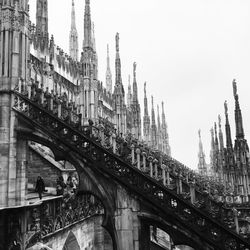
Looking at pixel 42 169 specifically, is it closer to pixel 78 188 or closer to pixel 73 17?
pixel 78 188

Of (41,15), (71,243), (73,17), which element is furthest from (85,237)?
(73,17)

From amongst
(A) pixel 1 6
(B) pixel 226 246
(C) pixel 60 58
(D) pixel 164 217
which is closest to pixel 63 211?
(D) pixel 164 217

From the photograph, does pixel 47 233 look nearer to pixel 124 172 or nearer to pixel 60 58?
pixel 124 172

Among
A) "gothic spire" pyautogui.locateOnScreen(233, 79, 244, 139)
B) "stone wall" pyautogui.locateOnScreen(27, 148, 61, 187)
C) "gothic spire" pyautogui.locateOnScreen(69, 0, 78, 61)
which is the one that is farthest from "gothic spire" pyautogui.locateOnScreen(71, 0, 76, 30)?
"stone wall" pyautogui.locateOnScreen(27, 148, 61, 187)

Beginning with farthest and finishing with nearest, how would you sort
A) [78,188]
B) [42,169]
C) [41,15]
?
[41,15] < [42,169] < [78,188]

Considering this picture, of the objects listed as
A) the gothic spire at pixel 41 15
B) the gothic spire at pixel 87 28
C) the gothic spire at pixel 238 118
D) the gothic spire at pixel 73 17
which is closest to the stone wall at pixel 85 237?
the gothic spire at pixel 87 28

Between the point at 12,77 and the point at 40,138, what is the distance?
293 centimetres

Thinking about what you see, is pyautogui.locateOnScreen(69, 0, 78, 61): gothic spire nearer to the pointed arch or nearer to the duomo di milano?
the duomo di milano

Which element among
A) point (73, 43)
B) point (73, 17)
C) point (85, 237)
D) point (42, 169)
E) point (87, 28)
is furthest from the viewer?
point (73, 17)

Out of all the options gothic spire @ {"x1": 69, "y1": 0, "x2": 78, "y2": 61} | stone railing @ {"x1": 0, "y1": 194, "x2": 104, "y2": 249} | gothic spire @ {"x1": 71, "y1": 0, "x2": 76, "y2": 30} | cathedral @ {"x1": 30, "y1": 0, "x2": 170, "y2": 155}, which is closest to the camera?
stone railing @ {"x1": 0, "y1": 194, "x2": 104, "y2": 249}

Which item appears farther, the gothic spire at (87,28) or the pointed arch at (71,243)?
the gothic spire at (87,28)

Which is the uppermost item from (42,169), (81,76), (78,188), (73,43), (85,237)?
(73,43)

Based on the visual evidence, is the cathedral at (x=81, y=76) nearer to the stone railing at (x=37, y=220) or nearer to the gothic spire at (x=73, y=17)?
the stone railing at (x=37, y=220)

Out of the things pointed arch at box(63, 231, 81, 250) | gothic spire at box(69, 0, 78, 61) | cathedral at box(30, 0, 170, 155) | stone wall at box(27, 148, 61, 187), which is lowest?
pointed arch at box(63, 231, 81, 250)
